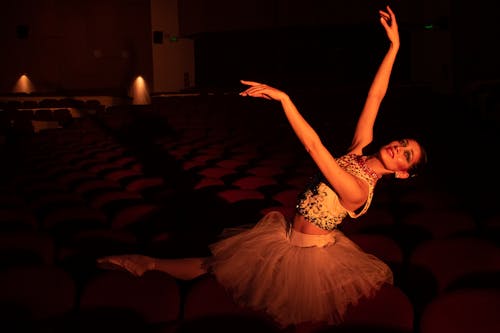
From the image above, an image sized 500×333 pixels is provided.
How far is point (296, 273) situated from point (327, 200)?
373 millimetres

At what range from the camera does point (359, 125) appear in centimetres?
252

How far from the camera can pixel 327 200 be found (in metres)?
2.07

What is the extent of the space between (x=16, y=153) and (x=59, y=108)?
7.44 meters

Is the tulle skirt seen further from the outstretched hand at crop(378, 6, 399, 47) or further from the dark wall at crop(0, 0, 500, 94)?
the dark wall at crop(0, 0, 500, 94)

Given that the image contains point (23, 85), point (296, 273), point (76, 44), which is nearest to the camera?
point (296, 273)

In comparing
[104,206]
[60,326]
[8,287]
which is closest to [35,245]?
[8,287]

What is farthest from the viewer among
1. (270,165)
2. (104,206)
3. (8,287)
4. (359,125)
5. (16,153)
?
(16,153)

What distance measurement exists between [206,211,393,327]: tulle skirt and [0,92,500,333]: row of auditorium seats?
71mm

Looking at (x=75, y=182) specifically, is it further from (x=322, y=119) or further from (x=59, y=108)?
(x=59, y=108)

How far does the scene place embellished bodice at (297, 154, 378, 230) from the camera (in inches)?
81.2

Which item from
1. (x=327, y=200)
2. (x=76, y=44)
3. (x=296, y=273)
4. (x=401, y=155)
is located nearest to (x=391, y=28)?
(x=401, y=155)

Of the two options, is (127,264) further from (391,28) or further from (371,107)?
(391,28)

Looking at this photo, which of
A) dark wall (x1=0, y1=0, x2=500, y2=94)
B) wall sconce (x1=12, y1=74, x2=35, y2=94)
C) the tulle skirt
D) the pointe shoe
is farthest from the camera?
wall sconce (x1=12, y1=74, x2=35, y2=94)

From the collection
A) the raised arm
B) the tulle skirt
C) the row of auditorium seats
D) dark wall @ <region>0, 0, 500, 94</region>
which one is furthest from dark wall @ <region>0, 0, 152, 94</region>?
the tulle skirt
